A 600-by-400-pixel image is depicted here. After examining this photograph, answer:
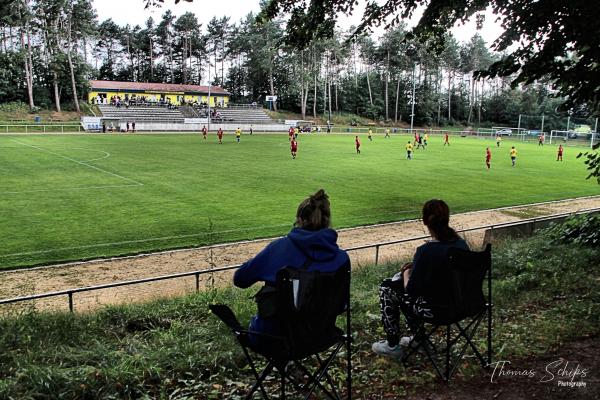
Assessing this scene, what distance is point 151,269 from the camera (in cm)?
1231

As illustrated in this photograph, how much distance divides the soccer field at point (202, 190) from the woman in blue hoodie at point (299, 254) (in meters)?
10.7

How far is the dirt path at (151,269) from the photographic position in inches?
398

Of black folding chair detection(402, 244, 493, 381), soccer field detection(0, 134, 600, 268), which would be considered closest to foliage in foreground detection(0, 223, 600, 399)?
black folding chair detection(402, 244, 493, 381)

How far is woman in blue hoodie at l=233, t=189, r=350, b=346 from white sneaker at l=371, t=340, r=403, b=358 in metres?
1.46

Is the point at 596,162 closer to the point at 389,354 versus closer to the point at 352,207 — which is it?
the point at 389,354

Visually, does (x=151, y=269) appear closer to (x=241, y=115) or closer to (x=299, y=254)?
(x=299, y=254)

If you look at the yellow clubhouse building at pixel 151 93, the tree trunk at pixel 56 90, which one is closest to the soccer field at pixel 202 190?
the tree trunk at pixel 56 90

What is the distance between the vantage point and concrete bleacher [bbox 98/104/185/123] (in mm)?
71831

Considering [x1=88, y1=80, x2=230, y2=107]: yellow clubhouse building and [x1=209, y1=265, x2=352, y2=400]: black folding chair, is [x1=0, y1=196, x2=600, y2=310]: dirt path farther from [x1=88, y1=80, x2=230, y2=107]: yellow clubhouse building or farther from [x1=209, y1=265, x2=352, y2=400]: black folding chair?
[x1=88, y1=80, x2=230, y2=107]: yellow clubhouse building

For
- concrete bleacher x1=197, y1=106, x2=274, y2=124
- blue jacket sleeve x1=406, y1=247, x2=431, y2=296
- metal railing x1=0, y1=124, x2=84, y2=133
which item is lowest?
metal railing x1=0, y1=124, x2=84, y2=133

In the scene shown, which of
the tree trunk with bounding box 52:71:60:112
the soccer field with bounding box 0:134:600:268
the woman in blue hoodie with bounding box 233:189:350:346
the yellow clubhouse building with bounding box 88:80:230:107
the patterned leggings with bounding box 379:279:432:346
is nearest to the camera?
the woman in blue hoodie with bounding box 233:189:350:346

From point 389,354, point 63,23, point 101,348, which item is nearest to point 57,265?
point 101,348

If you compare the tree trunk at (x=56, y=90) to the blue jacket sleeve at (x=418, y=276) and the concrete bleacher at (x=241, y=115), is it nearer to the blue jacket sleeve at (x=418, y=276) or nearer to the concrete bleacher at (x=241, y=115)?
the concrete bleacher at (x=241, y=115)

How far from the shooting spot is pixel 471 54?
107188 mm
